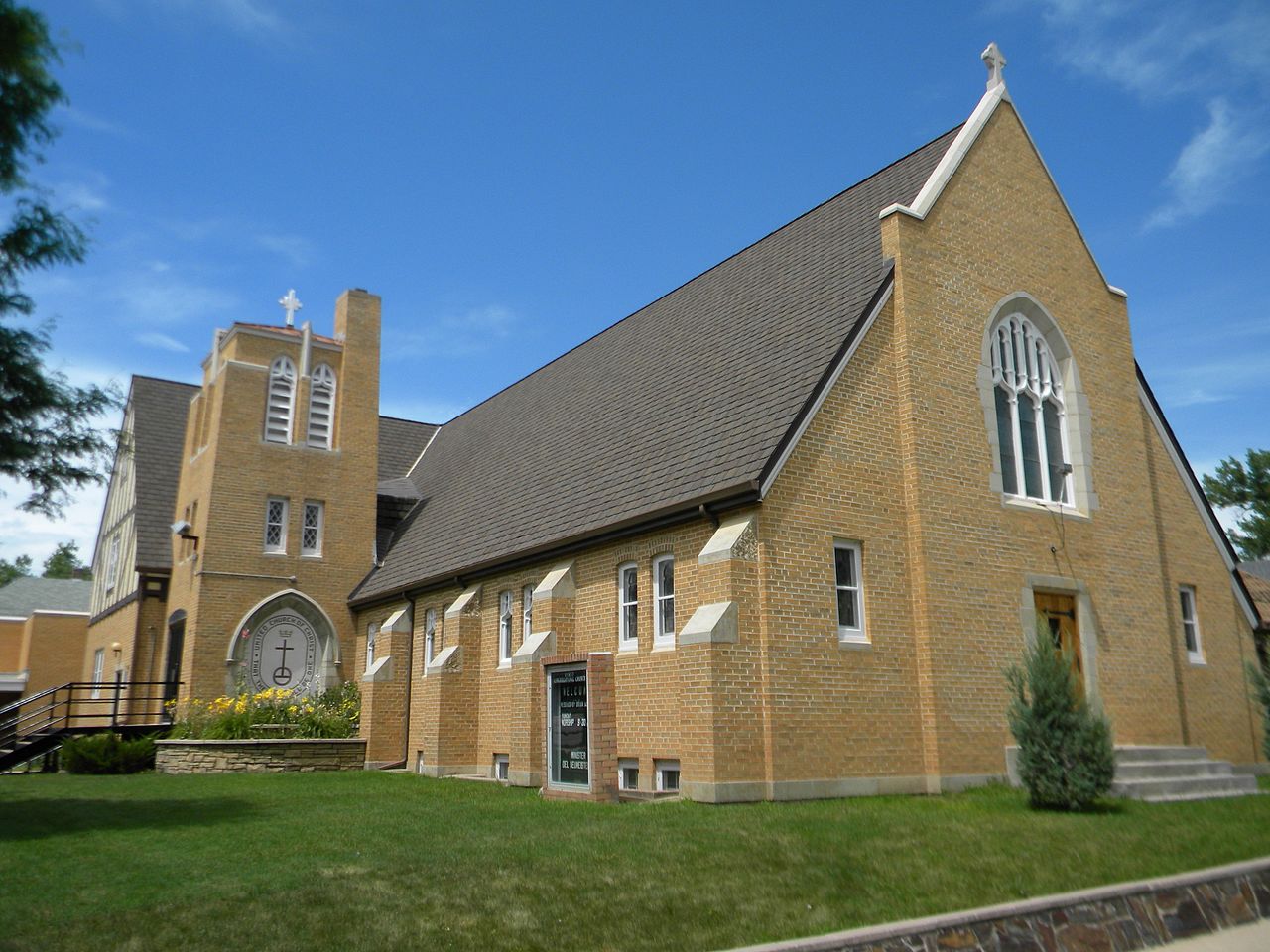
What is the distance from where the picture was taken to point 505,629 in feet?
68.2

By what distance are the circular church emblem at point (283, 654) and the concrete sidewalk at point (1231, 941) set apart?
2078cm

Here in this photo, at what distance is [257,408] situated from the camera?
26.9 meters

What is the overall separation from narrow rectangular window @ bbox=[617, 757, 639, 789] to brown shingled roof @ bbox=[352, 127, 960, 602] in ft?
11.9

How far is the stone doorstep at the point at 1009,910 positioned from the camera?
320 inches

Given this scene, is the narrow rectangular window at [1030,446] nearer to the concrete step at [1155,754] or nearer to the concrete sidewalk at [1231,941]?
the concrete step at [1155,754]

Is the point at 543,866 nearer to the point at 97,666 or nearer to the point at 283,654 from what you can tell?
the point at 283,654

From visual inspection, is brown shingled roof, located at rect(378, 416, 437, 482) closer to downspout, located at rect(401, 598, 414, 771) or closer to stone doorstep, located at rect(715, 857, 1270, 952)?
downspout, located at rect(401, 598, 414, 771)

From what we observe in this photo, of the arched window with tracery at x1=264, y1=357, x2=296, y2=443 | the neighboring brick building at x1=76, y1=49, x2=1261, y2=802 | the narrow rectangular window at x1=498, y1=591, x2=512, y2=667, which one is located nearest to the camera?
the neighboring brick building at x1=76, y1=49, x2=1261, y2=802

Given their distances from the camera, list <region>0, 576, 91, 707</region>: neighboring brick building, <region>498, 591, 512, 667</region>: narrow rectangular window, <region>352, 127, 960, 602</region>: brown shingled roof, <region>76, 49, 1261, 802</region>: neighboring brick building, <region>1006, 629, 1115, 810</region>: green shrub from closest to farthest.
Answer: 1. <region>1006, 629, 1115, 810</region>: green shrub
2. <region>76, 49, 1261, 802</region>: neighboring brick building
3. <region>352, 127, 960, 602</region>: brown shingled roof
4. <region>498, 591, 512, 667</region>: narrow rectangular window
5. <region>0, 576, 91, 707</region>: neighboring brick building


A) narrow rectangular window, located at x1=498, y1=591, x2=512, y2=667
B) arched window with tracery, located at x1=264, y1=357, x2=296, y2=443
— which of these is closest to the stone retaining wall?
narrow rectangular window, located at x1=498, y1=591, x2=512, y2=667

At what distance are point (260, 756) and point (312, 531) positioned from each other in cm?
710

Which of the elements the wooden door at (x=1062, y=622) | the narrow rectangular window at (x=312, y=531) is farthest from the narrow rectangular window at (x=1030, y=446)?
the narrow rectangular window at (x=312, y=531)

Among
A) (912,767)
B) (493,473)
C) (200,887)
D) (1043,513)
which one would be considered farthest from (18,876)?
(493,473)

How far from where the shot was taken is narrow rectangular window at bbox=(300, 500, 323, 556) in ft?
88.6
